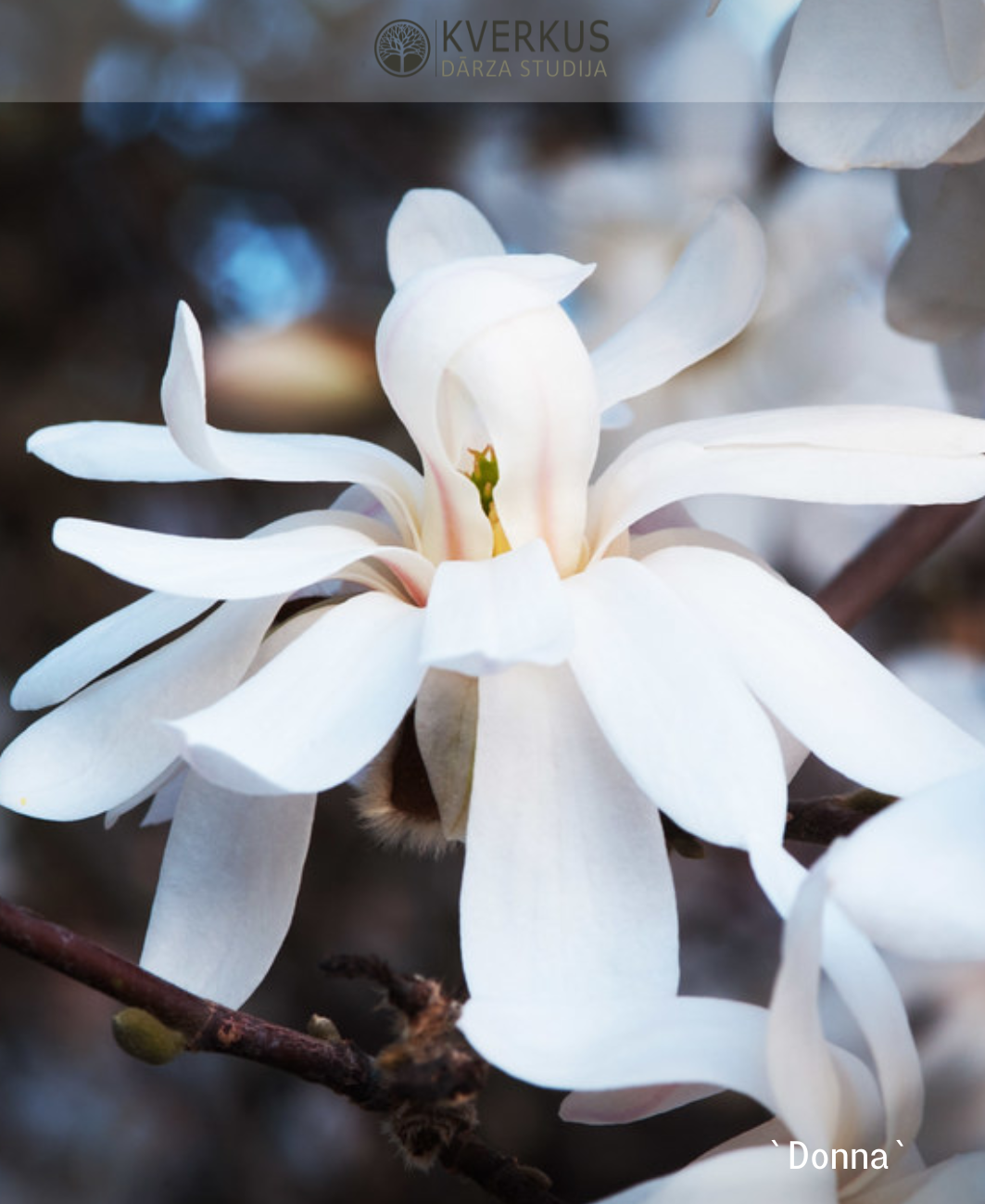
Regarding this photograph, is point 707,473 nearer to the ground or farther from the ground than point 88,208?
nearer to the ground

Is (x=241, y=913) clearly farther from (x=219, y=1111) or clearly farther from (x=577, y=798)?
(x=219, y=1111)

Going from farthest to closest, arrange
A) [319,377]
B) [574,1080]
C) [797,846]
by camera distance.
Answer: [319,377] < [797,846] < [574,1080]

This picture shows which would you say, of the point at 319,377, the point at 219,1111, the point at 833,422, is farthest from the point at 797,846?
the point at 219,1111

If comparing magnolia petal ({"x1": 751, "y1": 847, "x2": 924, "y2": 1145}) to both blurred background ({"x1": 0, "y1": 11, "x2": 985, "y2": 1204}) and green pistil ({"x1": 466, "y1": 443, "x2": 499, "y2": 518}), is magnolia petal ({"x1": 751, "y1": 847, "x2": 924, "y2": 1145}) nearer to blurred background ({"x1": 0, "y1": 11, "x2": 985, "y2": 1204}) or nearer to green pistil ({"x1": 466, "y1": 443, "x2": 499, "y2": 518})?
green pistil ({"x1": 466, "y1": 443, "x2": 499, "y2": 518})

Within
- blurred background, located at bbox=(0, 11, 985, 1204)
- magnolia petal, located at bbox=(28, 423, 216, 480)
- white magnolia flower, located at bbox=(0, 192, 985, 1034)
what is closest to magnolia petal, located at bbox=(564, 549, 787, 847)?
white magnolia flower, located at bbox=(0, 192, 985, 1034)

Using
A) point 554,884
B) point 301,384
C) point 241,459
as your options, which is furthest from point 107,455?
point 301,384

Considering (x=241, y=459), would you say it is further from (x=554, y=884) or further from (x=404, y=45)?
(x=404, y=45)
